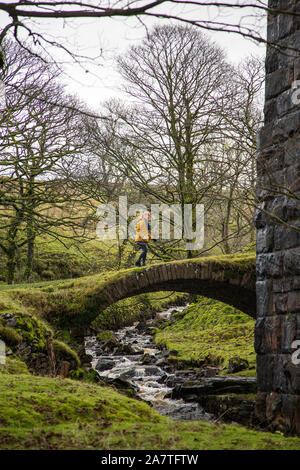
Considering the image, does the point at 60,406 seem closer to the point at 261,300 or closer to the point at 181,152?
the point at 261,300

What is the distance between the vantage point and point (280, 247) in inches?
217

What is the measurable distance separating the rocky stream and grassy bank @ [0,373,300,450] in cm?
208

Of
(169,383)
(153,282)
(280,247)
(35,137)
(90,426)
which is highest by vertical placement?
(35,137)

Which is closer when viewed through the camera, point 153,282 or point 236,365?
point 153,282

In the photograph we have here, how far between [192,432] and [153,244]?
33.8 ft

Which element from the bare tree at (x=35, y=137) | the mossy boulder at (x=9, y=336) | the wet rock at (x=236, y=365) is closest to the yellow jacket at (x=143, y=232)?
the bare tree at (x=35, y=137)

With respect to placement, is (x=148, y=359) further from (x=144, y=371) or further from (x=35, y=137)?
(x=35, y=137)

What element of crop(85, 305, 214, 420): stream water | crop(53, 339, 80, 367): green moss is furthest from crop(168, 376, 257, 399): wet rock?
crop(53, 339, 80, 367): green moss

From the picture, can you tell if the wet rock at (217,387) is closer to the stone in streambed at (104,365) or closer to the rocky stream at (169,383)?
the rocky stream at (169,383)

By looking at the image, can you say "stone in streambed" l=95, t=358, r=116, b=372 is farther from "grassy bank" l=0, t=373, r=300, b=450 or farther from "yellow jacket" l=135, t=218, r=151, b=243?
"grassy bank" l=0, t=373, r=300, b=450

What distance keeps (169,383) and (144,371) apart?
1178 mm

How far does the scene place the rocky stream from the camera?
313 inches

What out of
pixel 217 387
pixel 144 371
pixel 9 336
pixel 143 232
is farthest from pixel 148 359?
pixel 9 336

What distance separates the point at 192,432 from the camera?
11.1 ft
